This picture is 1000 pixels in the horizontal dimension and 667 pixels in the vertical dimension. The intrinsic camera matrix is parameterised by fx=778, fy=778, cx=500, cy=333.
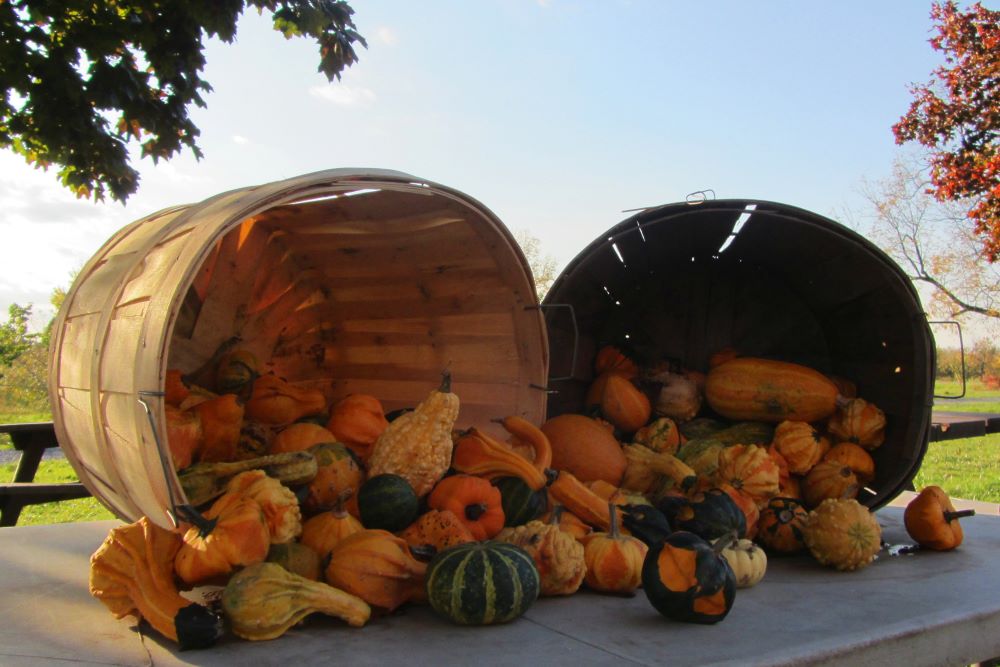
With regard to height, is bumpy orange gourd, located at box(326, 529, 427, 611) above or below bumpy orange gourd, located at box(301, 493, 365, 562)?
below

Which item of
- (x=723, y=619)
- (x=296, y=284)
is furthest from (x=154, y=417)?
(x=296, y=284)

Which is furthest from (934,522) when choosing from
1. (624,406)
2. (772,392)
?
(624,406)

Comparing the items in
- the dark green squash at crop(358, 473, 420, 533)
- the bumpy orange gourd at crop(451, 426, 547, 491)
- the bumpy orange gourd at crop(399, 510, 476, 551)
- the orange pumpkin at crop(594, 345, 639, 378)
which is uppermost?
the orange pumpkin at crop(594, 345, 639, 378)

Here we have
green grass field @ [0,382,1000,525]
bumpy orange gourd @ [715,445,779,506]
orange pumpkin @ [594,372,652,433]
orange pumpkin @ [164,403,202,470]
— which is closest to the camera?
orange pumpkin @ [164,403,202,470]

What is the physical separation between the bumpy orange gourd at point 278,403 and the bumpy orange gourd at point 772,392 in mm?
1859

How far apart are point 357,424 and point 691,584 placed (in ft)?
4.74

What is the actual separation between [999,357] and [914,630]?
28091 millimetres

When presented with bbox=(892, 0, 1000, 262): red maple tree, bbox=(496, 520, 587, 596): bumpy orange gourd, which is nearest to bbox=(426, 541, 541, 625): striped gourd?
bbox=(496, 520, 587, 596): bumpy orange gourd

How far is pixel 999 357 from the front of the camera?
25.4m

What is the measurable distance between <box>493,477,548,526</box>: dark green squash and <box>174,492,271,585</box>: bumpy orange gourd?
32.8 inches

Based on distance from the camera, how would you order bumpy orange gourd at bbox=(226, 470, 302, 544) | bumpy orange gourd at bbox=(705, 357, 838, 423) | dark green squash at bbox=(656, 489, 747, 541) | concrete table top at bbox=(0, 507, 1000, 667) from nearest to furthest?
concrete table top at bbox=(0, 507, 1000, 667) < bumpy orange gourd at bbox=(226, 470, 302, 544) < dark green squash at bbox=(656, 489, 747, 541) < bumpy orange gourd at bbox=(705, 357, 838, 423)

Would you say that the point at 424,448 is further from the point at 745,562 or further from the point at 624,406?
the point at 624,406

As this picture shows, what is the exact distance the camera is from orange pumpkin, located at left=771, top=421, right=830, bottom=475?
3.29m

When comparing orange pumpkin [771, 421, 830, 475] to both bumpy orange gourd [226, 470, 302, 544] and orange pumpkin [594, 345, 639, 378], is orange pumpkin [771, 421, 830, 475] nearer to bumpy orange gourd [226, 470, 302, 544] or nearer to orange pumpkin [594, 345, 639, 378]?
orange pumpkin [594, 345, 639, 378]
